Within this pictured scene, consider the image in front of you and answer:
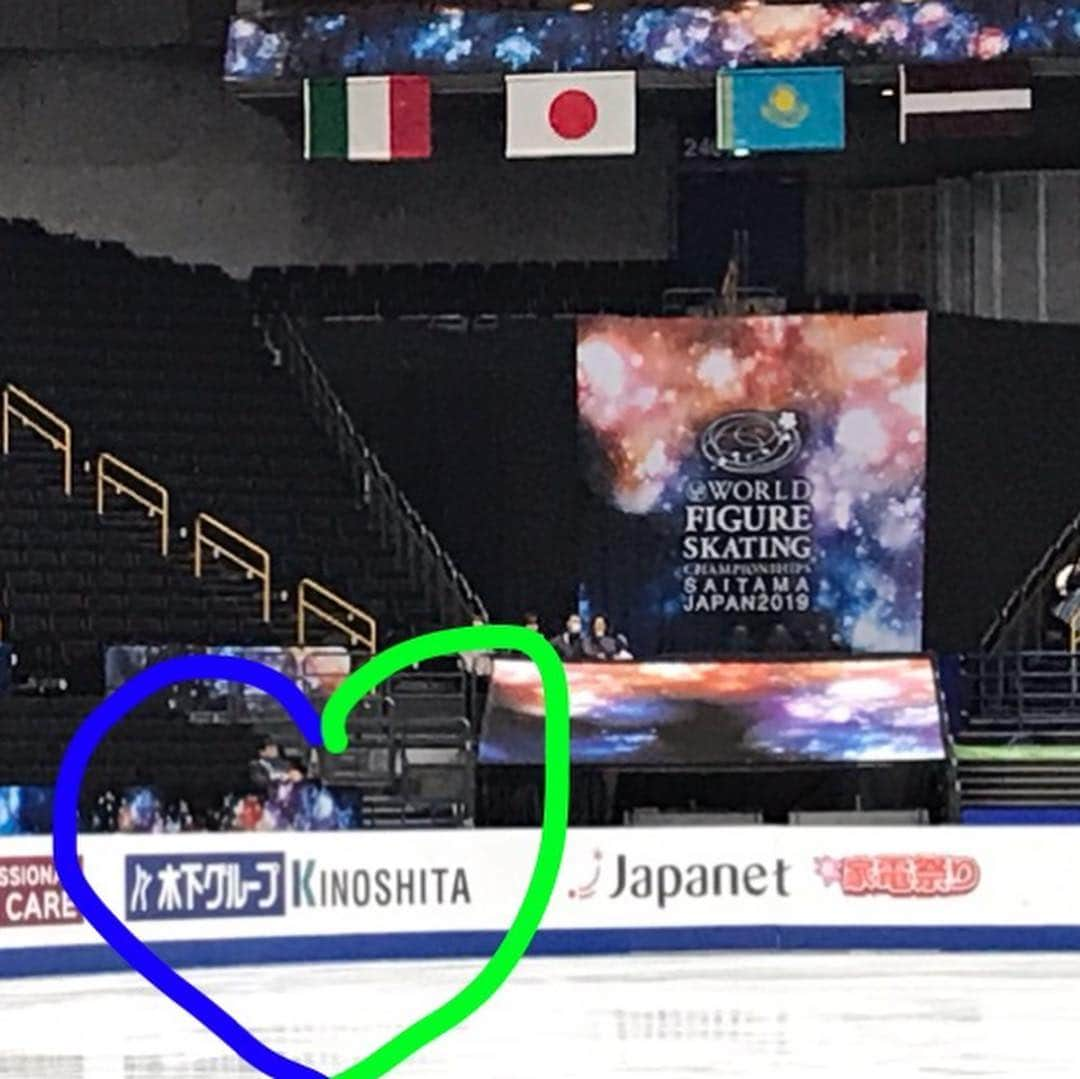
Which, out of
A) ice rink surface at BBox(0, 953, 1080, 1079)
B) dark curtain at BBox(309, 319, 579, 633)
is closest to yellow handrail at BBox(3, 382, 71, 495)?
dark curtain at BBox(309, 319, 579, 633)

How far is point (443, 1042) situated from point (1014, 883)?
6312 millimetres

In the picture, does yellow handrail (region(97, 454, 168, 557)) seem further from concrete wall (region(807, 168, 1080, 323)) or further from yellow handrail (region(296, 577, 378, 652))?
concrete wall (region(807, 168, 1080, 323))

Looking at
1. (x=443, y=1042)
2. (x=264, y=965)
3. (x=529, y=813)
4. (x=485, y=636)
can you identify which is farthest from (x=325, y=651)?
(x=485, y=636)

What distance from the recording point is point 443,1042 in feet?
43.0

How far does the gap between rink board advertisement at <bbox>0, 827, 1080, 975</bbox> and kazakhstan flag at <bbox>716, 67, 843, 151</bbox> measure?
7033mm

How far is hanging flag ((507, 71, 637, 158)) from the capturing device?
23.7m

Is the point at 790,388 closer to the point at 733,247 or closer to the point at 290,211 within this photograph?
the point at 733,247

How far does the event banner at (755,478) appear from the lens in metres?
25.6

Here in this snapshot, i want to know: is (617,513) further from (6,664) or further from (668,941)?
(668,941)

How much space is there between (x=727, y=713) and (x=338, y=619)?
11.7 feet

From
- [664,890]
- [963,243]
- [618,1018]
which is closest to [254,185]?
[963,243]

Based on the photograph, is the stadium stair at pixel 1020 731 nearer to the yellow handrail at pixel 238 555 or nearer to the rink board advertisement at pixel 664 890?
the rink board advertisement at pixel 664 890

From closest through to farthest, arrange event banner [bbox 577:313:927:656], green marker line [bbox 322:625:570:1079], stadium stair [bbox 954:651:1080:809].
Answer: green marker line [bbox 322:625:570:1079] < stadium stair [bbox 954:651:1080:809] < event banner [bbox 577:313:927:656]

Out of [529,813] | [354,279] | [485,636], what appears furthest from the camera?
[354,279]
